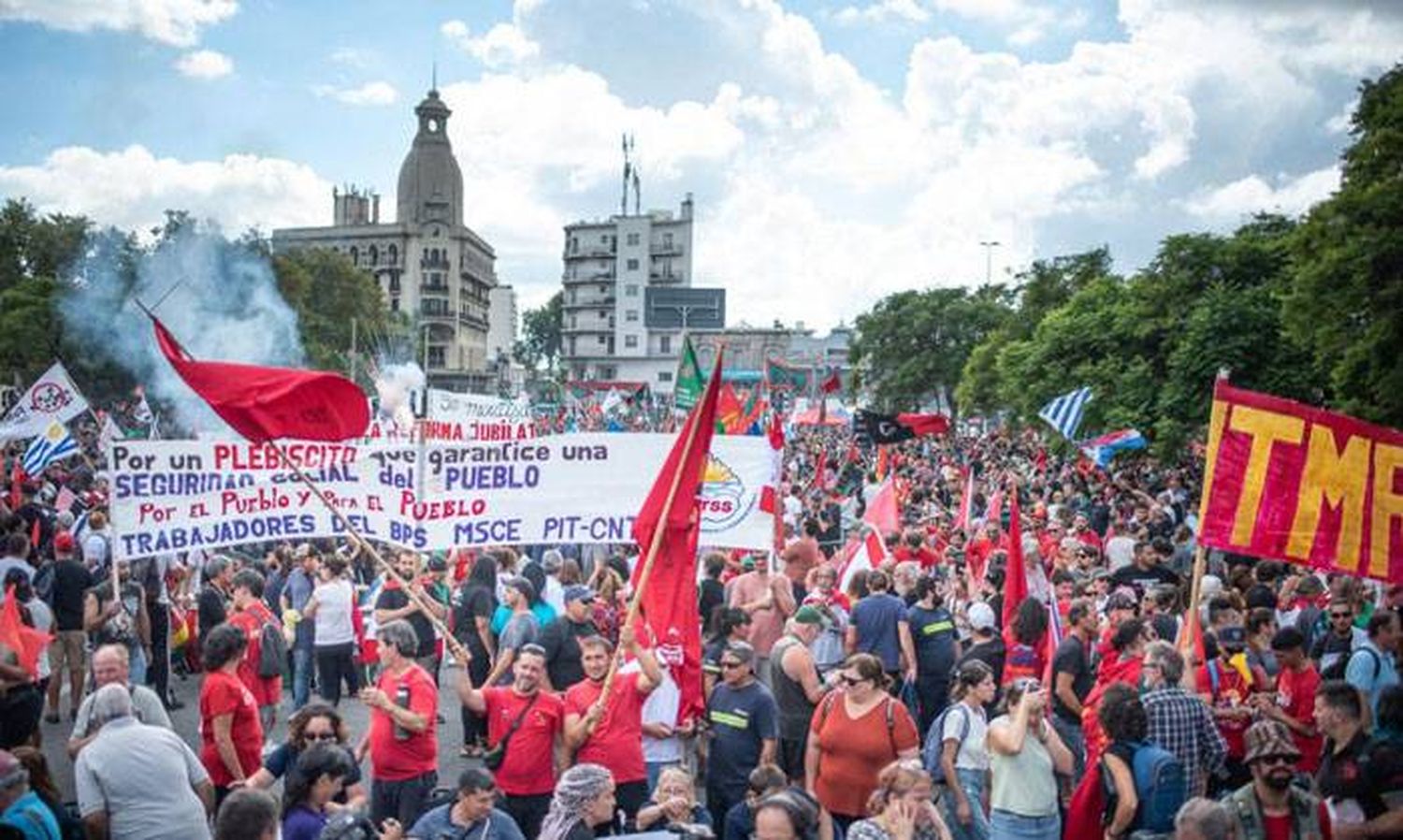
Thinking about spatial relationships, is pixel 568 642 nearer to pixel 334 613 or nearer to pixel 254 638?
pixel 254 638

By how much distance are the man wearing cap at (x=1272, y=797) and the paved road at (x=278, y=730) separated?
20.7ft

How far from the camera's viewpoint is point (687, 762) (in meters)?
8.52

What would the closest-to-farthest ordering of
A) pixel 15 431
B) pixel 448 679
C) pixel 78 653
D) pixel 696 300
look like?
pixel 78 653 < pixel 448 679 < pixel 15 431 < pixel 696 300

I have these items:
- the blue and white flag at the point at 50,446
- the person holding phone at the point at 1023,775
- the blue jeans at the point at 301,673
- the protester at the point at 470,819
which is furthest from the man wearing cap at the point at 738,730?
the blue and white flag at the point at 50,446

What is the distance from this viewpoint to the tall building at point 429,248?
113m

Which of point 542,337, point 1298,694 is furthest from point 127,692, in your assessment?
point 542,337

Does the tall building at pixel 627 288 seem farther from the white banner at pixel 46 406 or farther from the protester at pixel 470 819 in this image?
the protester at pixel 470 819

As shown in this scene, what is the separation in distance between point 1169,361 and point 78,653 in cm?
2795

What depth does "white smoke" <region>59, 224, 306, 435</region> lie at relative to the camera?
4822 centimetres

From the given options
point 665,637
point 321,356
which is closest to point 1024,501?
point 665,637

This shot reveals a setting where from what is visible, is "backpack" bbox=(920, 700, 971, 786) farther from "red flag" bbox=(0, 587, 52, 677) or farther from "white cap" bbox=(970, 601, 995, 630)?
"red flag" bbox=(0, 587, 52, 677)

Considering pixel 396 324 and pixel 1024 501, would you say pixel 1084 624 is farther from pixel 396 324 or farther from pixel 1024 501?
pixel 396 324

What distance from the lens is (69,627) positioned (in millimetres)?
10844

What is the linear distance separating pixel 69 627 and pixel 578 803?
303 inches
